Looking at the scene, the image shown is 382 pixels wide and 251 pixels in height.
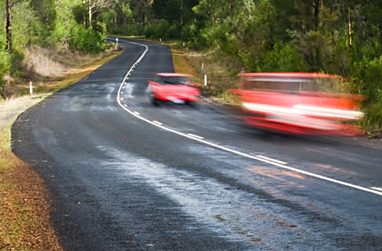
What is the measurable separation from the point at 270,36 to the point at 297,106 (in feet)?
67.3

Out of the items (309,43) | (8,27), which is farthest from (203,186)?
(8,27)

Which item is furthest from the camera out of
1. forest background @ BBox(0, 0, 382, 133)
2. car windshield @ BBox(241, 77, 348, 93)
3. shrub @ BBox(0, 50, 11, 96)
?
shrub @ BBox(0, 50, 11, 96)

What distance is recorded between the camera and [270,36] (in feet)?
114

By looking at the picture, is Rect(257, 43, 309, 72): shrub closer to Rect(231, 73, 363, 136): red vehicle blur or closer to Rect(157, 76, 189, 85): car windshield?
Rect(157, 76, 189, 85): car windshield

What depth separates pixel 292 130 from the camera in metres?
15.1

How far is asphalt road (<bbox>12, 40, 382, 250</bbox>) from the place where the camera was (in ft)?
21.6

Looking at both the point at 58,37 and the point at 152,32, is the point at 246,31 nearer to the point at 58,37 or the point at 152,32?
the point at 58,37

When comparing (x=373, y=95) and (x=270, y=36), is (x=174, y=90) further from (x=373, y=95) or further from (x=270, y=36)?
(x=270, y=36)

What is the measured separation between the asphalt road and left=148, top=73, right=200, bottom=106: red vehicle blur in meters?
6.90

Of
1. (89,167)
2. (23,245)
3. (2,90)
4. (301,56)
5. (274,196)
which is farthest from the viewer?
(2,90)

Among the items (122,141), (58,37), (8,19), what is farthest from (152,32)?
(122,141)

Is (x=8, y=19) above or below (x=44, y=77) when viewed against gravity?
above

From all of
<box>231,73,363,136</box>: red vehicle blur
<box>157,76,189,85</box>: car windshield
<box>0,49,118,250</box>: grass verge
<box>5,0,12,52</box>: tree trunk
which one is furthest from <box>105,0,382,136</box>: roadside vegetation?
<box>5,0,12,52</box>: tree trunk

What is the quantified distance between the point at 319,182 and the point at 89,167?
14.8ft
